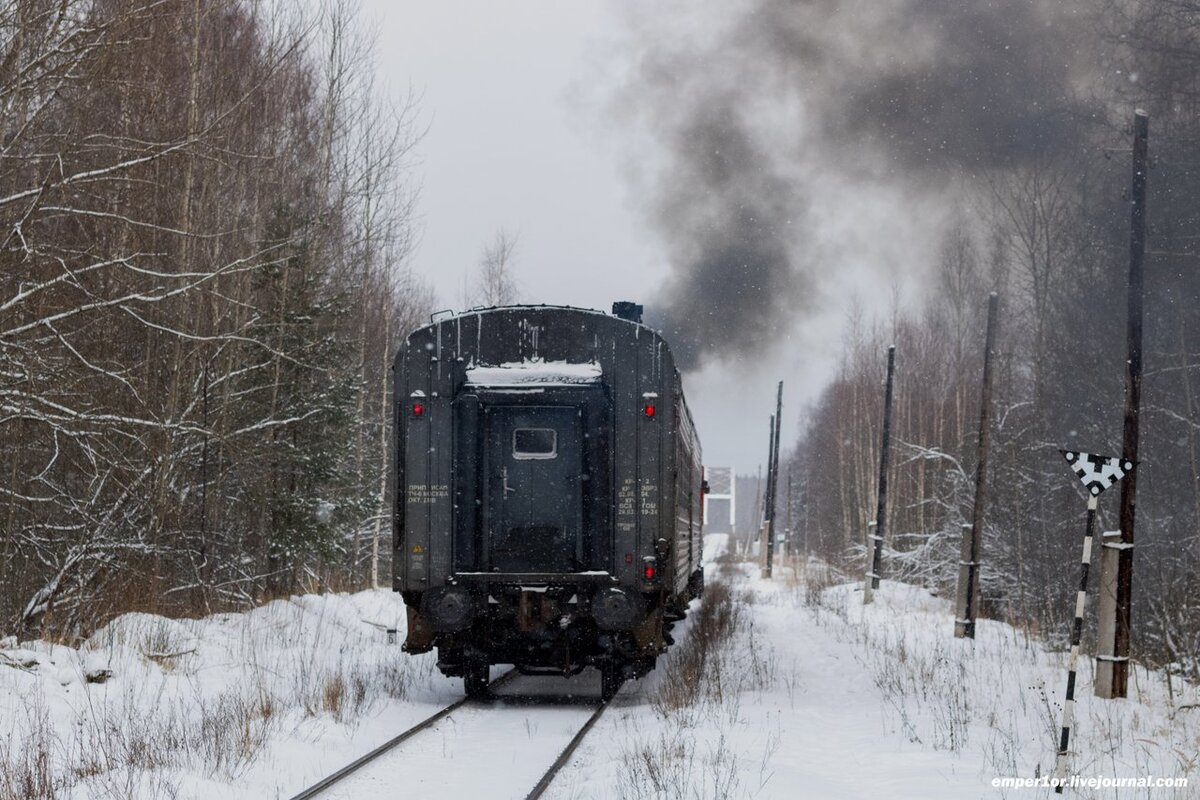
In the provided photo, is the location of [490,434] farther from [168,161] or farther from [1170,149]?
[1170,149]

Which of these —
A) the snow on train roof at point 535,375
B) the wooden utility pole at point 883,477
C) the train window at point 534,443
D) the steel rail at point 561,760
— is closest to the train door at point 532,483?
the train window at point 534,443

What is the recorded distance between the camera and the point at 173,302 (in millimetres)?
16203

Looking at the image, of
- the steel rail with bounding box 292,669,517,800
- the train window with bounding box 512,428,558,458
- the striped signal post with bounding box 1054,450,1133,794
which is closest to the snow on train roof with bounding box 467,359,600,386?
the train window with bounding box 512,428,558,458

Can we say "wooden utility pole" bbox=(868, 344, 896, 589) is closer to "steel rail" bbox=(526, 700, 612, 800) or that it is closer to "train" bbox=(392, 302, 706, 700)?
"train" bbox=(392, 302, 706, 700)

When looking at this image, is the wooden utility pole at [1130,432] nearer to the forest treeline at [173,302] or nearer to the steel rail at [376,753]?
the steel rail at [376,753]

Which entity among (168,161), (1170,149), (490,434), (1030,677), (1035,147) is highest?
(1035,147)

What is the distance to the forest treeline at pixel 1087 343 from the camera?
1775 centimetres

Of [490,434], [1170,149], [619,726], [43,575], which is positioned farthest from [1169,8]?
[43,575]

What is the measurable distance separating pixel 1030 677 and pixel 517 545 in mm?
6522

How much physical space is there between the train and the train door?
12mm

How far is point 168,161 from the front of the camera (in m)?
15.5

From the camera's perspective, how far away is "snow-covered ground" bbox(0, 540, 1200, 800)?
6.95 m

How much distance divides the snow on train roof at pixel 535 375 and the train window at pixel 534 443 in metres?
0.49

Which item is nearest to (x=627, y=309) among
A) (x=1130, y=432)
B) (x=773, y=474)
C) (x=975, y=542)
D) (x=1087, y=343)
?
(x=1130, y=432)
